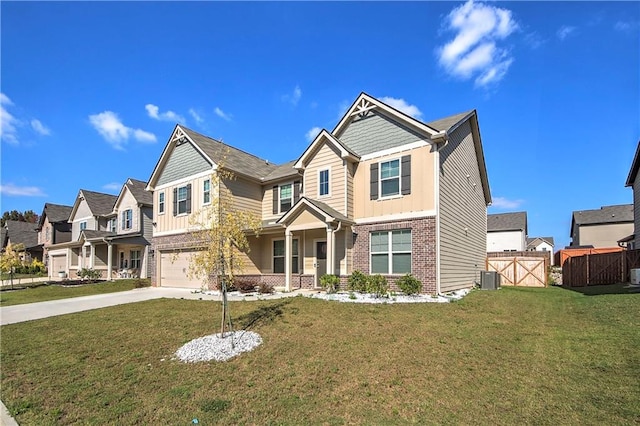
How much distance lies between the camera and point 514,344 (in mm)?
7191

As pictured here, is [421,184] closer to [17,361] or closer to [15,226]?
[17,361]

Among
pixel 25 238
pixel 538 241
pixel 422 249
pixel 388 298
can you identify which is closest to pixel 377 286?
pixel 388 298

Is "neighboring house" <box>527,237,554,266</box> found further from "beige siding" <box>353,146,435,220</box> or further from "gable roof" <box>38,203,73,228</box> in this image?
"gable roof" <box>38,203,73,228</box>

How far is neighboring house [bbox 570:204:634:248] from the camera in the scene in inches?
1626

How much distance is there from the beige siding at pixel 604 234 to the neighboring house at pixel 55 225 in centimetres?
6123

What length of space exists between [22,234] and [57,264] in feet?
58.3

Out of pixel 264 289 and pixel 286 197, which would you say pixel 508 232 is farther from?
pixel 264 289

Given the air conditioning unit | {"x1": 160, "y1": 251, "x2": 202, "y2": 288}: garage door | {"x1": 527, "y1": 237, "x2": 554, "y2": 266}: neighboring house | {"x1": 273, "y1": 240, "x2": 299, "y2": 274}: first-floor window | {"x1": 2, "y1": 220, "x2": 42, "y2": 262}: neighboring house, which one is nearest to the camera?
the air conditioning unit

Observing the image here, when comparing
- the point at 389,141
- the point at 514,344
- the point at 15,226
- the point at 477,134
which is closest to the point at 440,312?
the point at 514,344

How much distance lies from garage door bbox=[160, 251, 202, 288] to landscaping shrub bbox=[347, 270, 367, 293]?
10158 mm

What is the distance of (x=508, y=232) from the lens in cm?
4888

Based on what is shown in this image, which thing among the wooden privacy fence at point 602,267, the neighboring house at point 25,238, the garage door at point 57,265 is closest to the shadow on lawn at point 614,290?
the wooden privacy fence at point 602,267

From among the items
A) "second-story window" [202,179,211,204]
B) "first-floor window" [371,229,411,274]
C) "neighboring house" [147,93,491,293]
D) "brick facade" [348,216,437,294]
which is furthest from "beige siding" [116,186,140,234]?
"brick facade" [348,216,437,294]

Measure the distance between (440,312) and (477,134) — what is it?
468 inches
